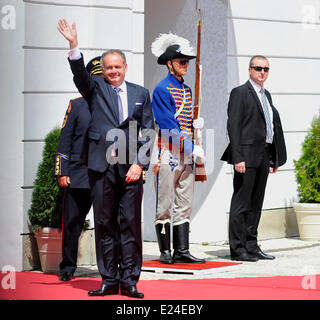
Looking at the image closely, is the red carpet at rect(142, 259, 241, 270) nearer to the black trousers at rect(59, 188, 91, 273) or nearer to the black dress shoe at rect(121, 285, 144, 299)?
the black trousers at rect(59, 188, 91, 273)

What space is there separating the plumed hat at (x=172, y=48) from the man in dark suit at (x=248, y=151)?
92 cm

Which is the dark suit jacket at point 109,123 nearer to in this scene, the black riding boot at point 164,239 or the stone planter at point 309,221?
the black riding boot at point 164,239

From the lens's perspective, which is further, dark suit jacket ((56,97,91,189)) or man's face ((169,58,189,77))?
man's face ((169,58,189,77))

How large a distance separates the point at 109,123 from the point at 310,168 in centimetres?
490

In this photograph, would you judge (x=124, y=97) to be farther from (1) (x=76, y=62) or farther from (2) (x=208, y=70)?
(2) (x=208, y=70)

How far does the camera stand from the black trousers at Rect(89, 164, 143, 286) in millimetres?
6816

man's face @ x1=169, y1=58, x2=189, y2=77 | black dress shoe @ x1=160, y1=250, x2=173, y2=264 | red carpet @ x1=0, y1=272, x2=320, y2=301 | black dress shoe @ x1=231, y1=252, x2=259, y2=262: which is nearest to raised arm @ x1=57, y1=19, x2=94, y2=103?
red carpet @ x1=0, y1=272, x2=320, y2=301

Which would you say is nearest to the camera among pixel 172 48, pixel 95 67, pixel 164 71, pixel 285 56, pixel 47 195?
pixel 95 67

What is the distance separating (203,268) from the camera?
8227mm

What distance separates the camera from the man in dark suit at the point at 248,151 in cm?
922

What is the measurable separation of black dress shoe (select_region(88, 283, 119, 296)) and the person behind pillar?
167cm

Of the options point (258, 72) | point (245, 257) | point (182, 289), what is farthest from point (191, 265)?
point (258, 72)

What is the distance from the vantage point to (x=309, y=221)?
36.0 ft

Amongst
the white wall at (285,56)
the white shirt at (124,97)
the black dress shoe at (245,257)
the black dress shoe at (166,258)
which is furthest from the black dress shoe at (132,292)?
the white wall at (285,56)
